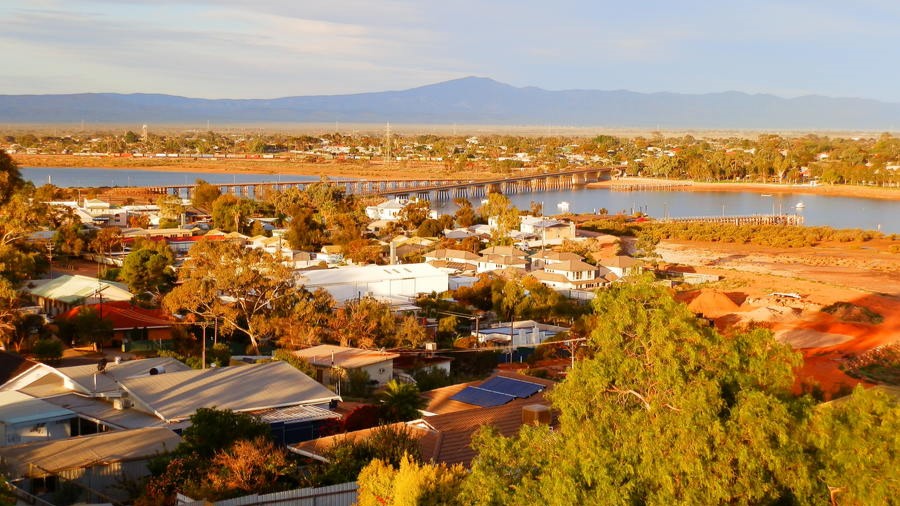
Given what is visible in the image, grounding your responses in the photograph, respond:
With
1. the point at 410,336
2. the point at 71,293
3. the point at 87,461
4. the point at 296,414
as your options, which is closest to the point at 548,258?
the point at 410,336

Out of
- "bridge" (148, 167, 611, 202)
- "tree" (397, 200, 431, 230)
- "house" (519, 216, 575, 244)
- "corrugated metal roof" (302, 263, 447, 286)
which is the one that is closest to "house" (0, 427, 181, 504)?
"corrugated metal roof" (302, 263, 447, 286)

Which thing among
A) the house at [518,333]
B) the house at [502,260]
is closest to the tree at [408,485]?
the house at [518,333]

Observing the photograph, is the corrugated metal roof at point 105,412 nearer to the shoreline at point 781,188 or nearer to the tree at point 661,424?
the tree at point 661,424

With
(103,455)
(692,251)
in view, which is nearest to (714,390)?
(103,455)

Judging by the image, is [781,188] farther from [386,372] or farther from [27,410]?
[27,410]

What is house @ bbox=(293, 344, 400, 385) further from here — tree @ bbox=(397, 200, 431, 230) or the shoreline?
the shoreline

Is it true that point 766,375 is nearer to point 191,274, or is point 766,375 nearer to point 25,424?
point 25,424

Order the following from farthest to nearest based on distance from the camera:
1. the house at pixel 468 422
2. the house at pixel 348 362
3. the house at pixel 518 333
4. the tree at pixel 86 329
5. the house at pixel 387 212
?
the house at pixel 387 212
the house at pixel 518 333
the tree at pixel 86 329
the house at pixel 348 362
the house at pixel 468 422
